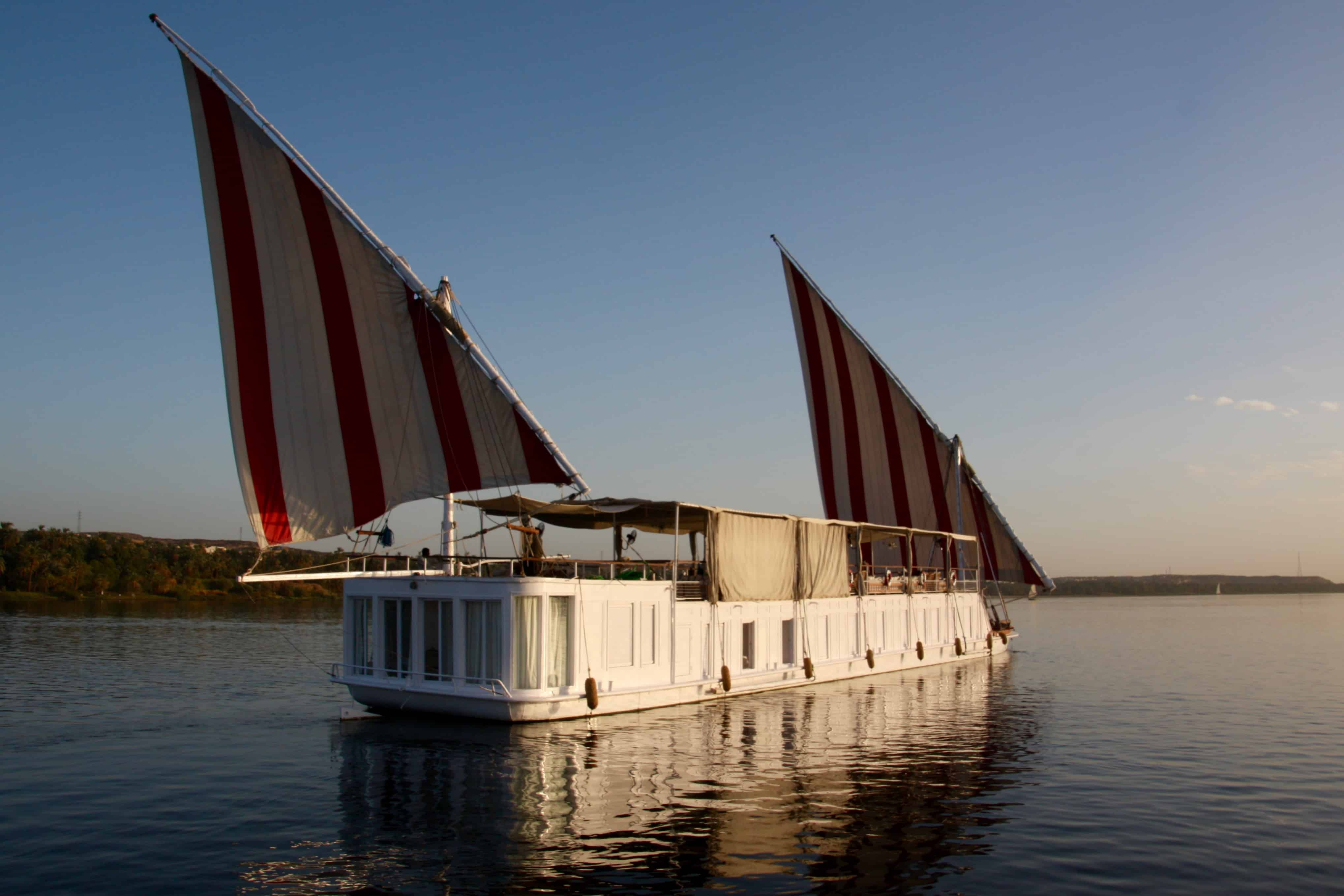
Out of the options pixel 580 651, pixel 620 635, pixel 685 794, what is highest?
pixel 620 635

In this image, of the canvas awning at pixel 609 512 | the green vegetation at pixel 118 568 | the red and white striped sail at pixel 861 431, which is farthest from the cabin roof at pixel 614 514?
the green vegetation at pixel 118 568

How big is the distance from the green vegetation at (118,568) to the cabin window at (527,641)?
82.7m

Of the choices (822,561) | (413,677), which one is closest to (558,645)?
(413,677)

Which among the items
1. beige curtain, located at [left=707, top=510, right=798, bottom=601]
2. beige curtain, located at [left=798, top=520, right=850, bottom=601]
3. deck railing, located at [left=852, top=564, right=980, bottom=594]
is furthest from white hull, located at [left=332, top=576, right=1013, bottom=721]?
deck railing, located at [left=852, top=564, right=980, bottom=594]

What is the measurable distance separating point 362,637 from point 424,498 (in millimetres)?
5024

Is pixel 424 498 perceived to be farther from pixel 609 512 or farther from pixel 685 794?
pixel 685 794

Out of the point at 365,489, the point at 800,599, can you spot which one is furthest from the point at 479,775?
the point at 800,599

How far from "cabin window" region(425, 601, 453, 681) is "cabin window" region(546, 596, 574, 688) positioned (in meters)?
2.69

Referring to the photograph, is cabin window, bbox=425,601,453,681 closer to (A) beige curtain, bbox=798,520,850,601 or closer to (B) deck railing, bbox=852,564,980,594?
(A) beige curtain, bbox=798,520,850,601

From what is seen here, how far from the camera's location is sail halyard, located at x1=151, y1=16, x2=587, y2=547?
29.6 metres

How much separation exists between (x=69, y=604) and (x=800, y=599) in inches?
3345

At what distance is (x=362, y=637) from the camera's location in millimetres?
28891

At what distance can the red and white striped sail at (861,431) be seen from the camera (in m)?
52.8

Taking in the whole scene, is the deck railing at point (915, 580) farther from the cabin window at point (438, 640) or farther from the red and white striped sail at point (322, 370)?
the cabin window at point (438, 640)
